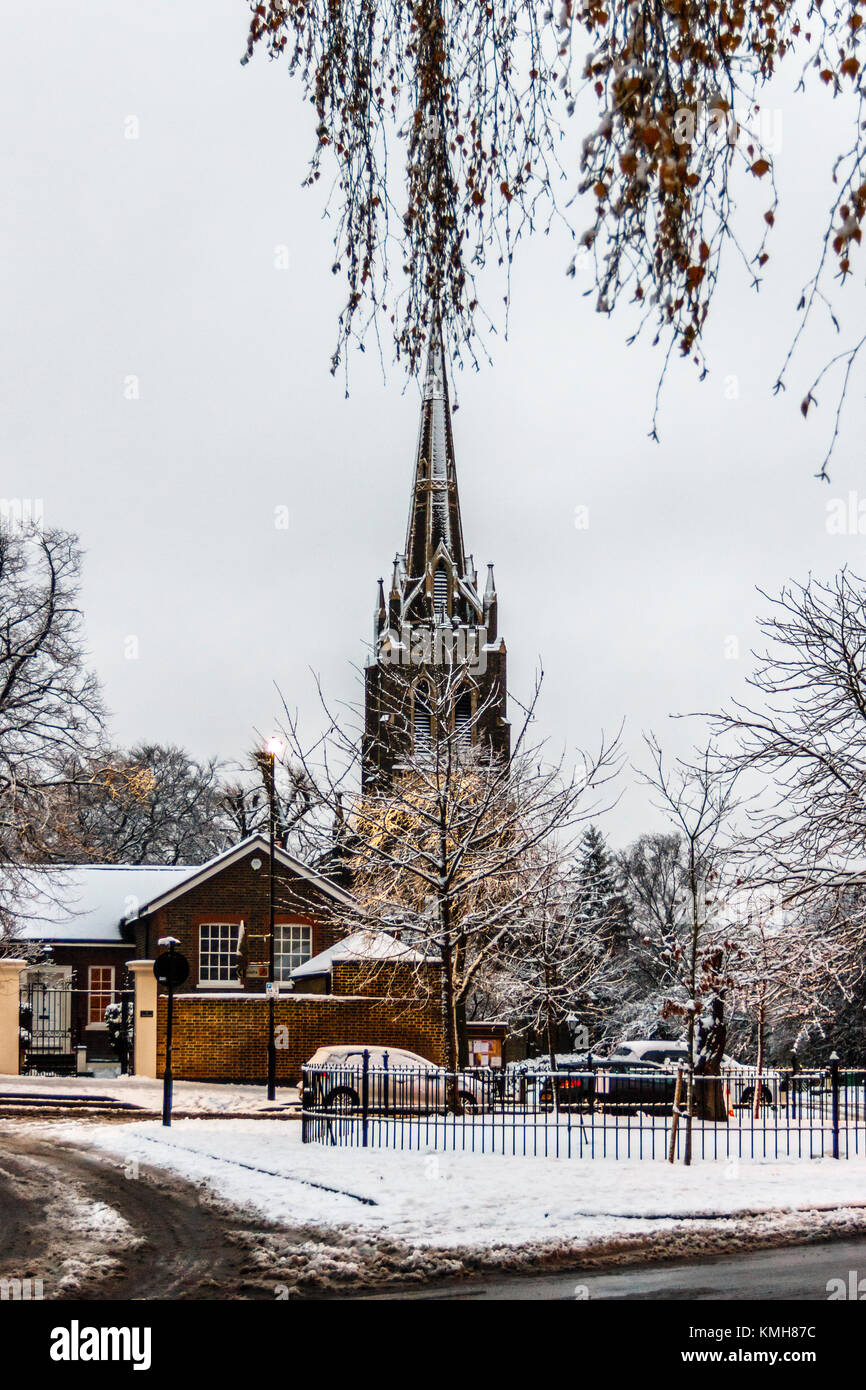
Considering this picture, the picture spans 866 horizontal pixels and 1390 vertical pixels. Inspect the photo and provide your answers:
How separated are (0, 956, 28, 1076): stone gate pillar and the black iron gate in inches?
106

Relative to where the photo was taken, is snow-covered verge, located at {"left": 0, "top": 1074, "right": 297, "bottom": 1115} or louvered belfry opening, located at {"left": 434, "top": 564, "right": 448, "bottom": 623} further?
louvered belfry opening, located at {"left": 434, "top": 564, "right": 448, "bottom": 623}

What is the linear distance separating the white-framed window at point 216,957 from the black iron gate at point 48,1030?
3981 millimetres

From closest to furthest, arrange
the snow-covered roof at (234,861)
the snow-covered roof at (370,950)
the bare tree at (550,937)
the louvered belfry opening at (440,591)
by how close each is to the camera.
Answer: the bare tree at (550,937)
the snow-covered roof at (370,950)
the snow-covered roof at (234,861)
the louvered belfry opening at (440,591)

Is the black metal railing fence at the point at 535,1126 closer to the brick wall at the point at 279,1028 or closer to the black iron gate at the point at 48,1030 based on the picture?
the brick wall at the point at 279,1028

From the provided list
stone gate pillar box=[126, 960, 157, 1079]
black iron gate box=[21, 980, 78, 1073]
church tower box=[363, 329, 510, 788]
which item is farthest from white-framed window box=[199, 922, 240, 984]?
church tower box=[363, 329, 510, 788]

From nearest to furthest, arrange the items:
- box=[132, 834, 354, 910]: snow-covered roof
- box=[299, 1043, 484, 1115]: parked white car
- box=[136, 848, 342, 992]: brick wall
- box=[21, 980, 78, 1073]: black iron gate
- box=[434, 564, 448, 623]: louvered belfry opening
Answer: box=[299, 1043, 484, 1115]: parked white car → box=[21, 980, 78, 1073]: black iron gate → box=[132, 834, 354, 910]: snow-covered roof → box=[136, 848, 342, 992]: brick wall → box=[434, 564, 448, 623]: louvered belfry opening

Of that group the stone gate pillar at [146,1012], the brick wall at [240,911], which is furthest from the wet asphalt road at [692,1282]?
the brick wall at [240,911]

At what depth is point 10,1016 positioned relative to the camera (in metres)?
33.2

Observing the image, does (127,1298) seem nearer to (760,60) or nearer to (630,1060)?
(760,60)

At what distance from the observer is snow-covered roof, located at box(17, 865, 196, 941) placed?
44531 millimetres

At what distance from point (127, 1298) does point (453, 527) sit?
64.6 meters

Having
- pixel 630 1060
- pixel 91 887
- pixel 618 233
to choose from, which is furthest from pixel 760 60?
pixel 91 887

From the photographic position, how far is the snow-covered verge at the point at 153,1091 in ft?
86.8

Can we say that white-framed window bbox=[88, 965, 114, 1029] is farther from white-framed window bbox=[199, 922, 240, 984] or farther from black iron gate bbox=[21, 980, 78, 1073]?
white-framed window bbox=[199, 922, 240, 984]
